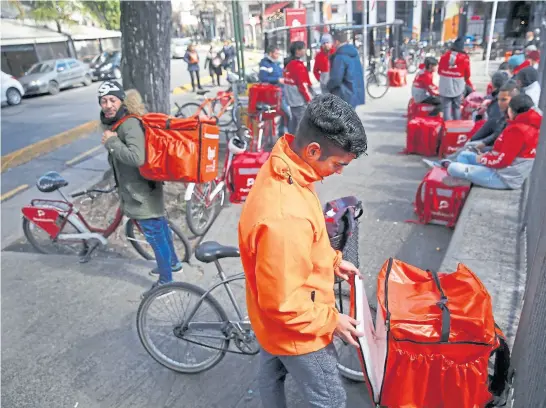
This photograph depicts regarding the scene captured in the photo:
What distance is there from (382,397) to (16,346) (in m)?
2.83

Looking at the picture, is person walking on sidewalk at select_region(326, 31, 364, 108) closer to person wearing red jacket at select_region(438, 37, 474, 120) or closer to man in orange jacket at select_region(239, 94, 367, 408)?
person wearing red jacket at select_region(438, 37, 474, 120)

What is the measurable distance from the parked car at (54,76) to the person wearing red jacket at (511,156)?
1721 cm

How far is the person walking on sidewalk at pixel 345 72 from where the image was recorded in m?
7.09

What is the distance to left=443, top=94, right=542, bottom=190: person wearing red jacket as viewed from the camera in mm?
4355

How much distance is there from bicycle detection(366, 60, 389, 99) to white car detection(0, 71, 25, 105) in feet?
40.4

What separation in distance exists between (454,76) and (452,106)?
2.04 feet

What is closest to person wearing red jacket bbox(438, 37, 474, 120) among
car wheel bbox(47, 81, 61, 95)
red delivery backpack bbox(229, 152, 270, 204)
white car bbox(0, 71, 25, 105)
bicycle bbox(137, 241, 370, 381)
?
red delivery backpack bbox(229, 152, 270, 204)

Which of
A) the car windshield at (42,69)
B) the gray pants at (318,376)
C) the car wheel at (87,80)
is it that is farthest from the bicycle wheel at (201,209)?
the car wheel at (87,80)

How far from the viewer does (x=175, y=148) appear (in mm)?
3467

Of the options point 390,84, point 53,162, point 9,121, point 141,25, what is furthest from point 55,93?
point 141,25

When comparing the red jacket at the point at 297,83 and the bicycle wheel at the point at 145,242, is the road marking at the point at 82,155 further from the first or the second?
the bicycle wheel at the point at 145,242

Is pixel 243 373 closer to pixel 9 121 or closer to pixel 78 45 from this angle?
pixel 9 121

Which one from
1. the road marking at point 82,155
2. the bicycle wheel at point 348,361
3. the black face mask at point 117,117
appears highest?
the black face mask at point 117,117

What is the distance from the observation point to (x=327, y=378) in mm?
1881
